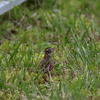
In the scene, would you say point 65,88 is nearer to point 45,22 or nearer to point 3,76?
point 3,76

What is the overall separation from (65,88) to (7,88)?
68cm

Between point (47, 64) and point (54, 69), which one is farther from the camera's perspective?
point (54, 69)

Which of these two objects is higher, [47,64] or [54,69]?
[47,64]

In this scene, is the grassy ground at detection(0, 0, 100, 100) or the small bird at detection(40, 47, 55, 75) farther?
the small bird at detection(40, 47, 55, 75)

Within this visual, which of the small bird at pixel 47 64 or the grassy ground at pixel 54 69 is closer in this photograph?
the grassy ground at pixel 54 69

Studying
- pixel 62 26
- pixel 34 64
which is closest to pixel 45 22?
pixel 62 26

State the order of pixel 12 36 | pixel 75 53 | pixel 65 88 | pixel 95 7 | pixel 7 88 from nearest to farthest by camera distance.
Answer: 1. pixel 65 88
2. pixel 7 88
3. pixel 75 53
4. pixel 12 36
5. pixel 95 7

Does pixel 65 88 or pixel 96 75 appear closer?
pixel 65 88

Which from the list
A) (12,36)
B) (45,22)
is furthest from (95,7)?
(12,36)

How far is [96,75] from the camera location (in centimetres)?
396

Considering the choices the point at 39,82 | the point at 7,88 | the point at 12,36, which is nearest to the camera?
the point at 7,88

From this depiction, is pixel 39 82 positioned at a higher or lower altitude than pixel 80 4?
higher

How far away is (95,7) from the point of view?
746 centimetres

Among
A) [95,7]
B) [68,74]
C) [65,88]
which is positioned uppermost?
[65,88]
